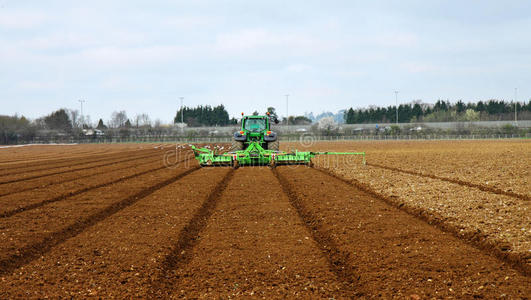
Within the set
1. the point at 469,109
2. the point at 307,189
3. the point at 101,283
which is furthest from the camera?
the point at 469,109

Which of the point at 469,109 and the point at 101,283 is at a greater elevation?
the point at 469,109

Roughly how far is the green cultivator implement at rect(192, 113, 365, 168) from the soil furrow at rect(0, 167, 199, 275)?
24.0 feet

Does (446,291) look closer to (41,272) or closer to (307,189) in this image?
(41,272)

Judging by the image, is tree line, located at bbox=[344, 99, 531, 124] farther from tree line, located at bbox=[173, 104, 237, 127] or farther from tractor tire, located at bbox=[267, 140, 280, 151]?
tractor tire, located at bbox=[267, 140, 280, 151]

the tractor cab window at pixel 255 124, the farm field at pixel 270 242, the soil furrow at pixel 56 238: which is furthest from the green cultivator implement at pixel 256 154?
the soil furrow at pixel 56 238

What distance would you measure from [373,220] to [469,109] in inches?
4586

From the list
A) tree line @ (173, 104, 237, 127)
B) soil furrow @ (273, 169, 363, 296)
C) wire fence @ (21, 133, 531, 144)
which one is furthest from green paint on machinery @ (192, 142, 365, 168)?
tree line @ (173, 104, 237, 127)

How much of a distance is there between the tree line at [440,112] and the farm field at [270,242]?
98.0 m

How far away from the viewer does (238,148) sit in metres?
22.3

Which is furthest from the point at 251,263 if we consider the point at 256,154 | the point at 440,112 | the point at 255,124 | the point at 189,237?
the point at 440,112

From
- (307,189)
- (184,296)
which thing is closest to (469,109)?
(307,189)

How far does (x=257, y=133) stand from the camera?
20125 millimetres

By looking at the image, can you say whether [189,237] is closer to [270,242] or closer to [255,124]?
[270,242]

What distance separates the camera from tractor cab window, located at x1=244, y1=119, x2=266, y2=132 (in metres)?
20.6
